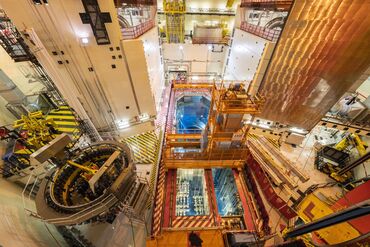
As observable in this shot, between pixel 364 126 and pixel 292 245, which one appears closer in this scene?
pixel 292 245

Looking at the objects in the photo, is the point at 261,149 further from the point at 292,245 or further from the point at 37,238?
the point at 37,238

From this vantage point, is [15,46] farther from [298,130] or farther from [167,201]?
[298,130]

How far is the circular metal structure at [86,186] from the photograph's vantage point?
618cm

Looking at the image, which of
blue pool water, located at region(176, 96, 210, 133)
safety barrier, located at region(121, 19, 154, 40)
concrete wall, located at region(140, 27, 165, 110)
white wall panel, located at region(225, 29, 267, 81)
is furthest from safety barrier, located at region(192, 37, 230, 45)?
safety barrier, located at region(121, 19, 154, 40)

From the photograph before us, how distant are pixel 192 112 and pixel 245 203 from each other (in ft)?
37.8

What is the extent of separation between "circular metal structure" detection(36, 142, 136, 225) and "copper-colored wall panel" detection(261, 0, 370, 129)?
33.5ft

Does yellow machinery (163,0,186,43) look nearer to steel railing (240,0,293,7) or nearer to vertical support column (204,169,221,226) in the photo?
steel railing (240,0,293,7)

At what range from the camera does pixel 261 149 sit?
28.1ft

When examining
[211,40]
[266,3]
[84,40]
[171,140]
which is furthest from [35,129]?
[266,3]

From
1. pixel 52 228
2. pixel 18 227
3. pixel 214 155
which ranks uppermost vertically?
pixel 214 155

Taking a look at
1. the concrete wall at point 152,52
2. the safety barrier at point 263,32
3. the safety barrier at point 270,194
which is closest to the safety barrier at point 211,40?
the safety barrier at point 263,32

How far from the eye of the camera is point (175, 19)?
48.1ft

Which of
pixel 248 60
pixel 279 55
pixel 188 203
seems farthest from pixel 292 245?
pixel 248 60

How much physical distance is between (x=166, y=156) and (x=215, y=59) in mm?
13853
